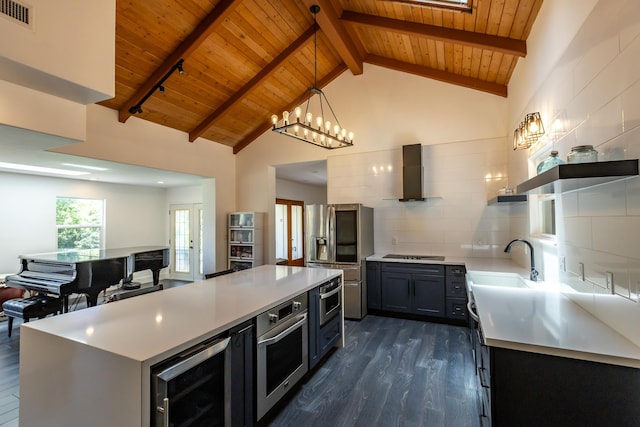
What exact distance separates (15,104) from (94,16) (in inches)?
33.9

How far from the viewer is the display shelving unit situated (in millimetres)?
5648

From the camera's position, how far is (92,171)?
504cm

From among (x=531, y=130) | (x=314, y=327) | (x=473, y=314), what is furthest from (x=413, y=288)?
(x=531, y=130)

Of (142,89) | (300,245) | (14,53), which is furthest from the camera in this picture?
(300,245)

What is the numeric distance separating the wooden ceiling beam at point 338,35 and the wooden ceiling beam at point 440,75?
0.29 m

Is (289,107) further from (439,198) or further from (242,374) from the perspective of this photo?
(242,374)

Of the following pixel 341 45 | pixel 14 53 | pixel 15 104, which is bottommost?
A: pixel 15 104

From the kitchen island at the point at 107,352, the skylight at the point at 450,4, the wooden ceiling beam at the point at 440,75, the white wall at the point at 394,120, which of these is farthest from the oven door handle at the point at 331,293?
the wooden ceiling beam at the point at 440,75

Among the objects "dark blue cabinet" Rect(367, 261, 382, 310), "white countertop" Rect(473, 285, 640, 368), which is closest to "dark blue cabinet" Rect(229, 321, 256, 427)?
"white countertop" Rect(473, 285, 640, 368)

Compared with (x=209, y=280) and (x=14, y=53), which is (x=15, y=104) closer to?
(x=14, y=53)

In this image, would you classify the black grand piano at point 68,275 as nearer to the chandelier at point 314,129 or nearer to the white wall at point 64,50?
the white wall at point 64,50

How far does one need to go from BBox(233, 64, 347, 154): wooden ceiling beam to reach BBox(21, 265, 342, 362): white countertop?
12.7ft

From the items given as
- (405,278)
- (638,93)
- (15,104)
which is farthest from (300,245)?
(638,93)

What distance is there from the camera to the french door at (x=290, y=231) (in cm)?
805
